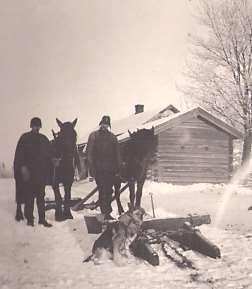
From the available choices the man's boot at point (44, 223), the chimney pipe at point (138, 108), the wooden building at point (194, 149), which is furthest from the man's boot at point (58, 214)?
the chimney pipe at point (138, 108)

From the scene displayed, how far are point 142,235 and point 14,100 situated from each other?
469 centimetres

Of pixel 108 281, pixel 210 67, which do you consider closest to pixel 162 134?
pixel 210 67

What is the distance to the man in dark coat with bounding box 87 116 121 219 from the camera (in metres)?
9.18

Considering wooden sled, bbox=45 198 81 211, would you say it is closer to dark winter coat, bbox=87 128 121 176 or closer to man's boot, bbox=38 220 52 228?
man's boot, bbox=38 220 52 228

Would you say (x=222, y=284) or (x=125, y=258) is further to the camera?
(x=125, y=258)

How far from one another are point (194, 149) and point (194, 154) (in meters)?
0.29

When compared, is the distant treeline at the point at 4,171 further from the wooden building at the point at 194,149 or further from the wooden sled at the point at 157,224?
the wooden sled at the point at 157,224

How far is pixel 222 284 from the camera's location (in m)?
5.03

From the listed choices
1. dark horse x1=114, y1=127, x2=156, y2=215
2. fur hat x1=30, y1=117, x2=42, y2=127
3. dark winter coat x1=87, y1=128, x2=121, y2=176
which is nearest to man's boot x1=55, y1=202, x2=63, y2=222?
dark winter coat x1=87, y1=128, x2=121, y2=176

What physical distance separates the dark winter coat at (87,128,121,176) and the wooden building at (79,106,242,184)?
1481cm

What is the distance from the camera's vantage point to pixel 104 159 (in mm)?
9219

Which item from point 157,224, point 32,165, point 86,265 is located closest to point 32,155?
point 32,165

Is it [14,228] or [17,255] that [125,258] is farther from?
[14,228]

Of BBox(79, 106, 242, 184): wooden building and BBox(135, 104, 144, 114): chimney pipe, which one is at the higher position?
BBox(135, 104, 144, 114): chimney pipe
